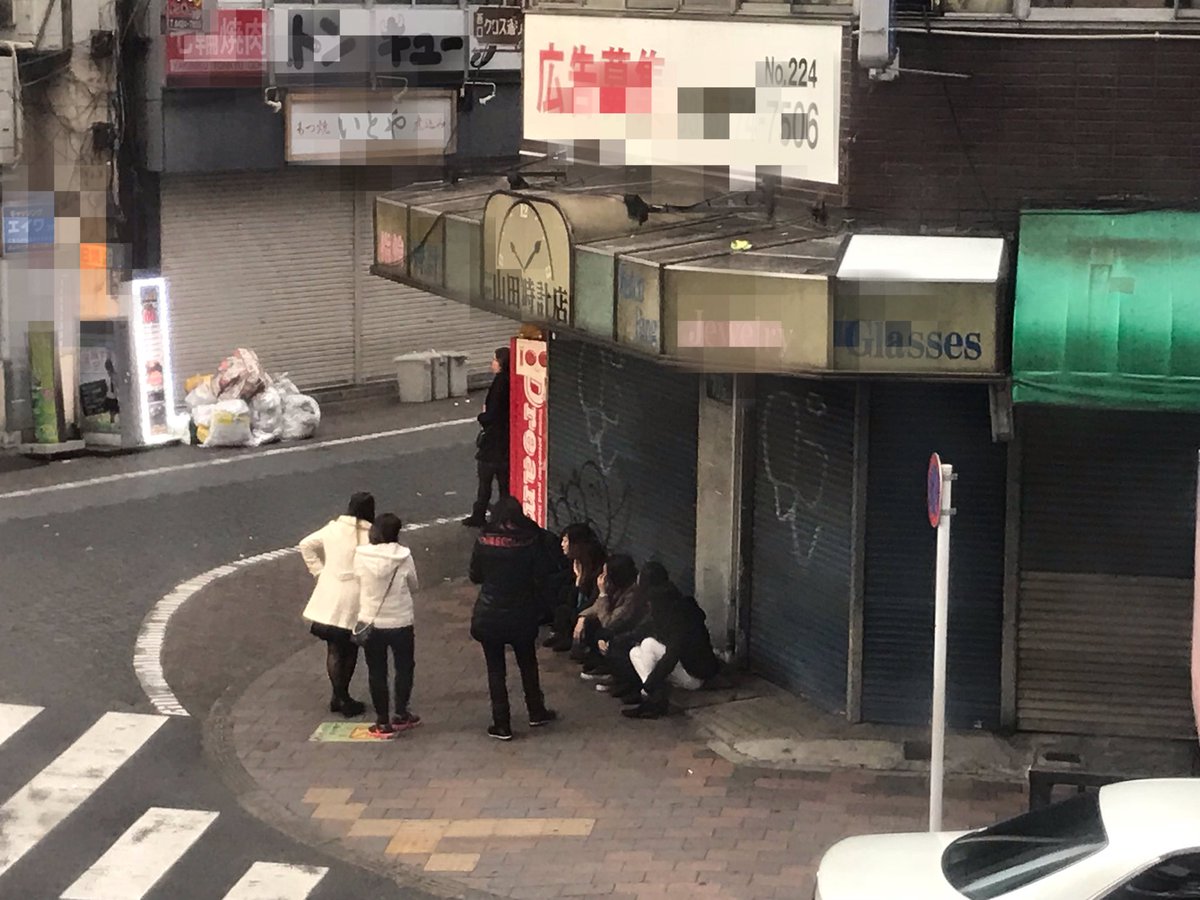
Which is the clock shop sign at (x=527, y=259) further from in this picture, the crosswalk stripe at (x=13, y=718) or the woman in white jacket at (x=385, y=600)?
the crosswalk stripe at (x=13, y=718)

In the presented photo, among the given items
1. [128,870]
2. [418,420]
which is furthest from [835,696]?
[418,420]

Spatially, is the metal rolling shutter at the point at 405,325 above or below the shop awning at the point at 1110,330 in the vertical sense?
below

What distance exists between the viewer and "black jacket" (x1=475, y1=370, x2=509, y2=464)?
58.1ft

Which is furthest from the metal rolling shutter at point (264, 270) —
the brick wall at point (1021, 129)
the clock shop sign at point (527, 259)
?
the brick wall at point (1021, 129)

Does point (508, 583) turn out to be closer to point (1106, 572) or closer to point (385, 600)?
point (385, 600)

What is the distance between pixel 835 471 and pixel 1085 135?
8.68ft

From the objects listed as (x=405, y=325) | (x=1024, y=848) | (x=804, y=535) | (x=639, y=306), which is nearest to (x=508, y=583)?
(x=639, y=306)

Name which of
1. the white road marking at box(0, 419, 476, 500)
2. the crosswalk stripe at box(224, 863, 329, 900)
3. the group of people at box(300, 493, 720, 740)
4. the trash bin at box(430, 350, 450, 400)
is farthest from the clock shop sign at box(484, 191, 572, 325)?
the trash bin at box(430, 350, 450, 400)

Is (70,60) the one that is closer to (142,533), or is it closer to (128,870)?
(142,533)

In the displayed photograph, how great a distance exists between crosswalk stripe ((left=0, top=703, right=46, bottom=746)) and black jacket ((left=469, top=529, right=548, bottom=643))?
321 centimetres

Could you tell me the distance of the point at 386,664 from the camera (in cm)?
1348

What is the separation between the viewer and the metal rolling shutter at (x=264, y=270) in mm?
22719

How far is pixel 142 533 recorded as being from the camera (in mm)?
18422

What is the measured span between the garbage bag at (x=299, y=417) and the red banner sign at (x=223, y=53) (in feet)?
11.5
